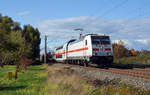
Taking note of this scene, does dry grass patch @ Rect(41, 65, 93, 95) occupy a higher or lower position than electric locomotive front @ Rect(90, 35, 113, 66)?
lower

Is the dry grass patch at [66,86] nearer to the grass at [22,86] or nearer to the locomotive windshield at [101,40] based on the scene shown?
the grass at [22,86]

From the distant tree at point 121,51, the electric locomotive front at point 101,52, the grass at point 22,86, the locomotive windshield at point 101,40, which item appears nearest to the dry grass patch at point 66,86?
the grass at point 22,86

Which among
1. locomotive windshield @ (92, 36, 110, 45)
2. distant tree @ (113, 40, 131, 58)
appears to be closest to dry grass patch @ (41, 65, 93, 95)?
locomotive windshield @ (92, 36, 110, 45)

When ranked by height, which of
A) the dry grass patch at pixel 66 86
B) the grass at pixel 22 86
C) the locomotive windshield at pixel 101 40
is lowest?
the grass at pixel 22 86

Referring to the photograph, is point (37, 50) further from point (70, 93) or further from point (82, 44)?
point (70, 93)

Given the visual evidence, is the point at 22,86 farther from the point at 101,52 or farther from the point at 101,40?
the point at 101,40

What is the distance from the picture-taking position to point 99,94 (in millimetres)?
8055

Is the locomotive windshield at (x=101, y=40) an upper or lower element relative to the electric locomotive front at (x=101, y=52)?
upper

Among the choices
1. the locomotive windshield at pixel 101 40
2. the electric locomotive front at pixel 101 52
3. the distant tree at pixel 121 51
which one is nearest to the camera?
the electric locomotive front at pixel 101 52

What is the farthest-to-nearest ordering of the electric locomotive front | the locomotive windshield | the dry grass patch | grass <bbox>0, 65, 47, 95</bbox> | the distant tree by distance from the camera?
the distant tree
the locomotive windshield
the electric locomotive front
grass <bbox>0, 65, 47, 95</bbox>
the dry grass patch

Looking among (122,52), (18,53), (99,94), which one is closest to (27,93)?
(99,94)

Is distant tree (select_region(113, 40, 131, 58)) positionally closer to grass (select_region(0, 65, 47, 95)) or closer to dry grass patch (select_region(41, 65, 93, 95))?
grass (select_region(0, 65, 47, 95))

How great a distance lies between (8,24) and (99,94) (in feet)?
150

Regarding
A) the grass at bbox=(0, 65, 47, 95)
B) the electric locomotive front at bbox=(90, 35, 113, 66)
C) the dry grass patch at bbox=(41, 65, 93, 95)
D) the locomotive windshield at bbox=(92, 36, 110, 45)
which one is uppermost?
the locomotive windshield at bbox=(92, 36, 110, 45)
